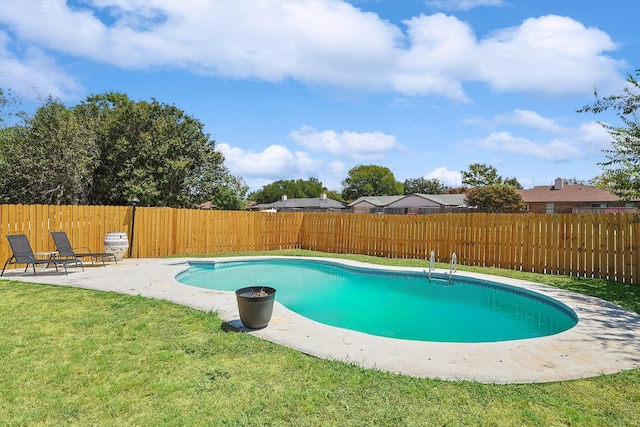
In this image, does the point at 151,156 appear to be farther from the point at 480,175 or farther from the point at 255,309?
the point at 480,175

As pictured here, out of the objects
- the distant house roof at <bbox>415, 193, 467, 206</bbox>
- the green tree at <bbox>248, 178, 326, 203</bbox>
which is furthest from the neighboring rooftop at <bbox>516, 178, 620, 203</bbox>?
the green tree at <bbox>248, 178, 326, 203</bbox>

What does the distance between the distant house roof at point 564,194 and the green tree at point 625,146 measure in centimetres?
2935

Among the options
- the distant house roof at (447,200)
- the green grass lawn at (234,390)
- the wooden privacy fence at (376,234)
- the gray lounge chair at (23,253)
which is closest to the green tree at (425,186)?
the distant house roof at (447,200)

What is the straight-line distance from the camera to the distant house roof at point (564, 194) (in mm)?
33500

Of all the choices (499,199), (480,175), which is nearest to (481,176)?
(480,175)

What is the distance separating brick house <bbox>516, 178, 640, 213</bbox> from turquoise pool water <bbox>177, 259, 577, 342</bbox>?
29544 millimetres

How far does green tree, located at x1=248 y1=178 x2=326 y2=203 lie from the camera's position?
238ft

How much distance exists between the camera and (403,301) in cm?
802

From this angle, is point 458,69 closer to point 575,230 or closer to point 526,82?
point 526,82

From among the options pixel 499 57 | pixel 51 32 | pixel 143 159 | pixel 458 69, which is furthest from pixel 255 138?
pixel 499 57

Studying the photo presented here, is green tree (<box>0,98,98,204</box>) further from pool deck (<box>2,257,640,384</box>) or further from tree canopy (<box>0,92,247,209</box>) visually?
pool deck (<box>2,257,640,384</box>)

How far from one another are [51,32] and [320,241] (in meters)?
12.2

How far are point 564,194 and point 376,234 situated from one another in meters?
31.4

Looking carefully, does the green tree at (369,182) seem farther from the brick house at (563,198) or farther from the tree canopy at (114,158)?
the tree canopy at (114,158)
